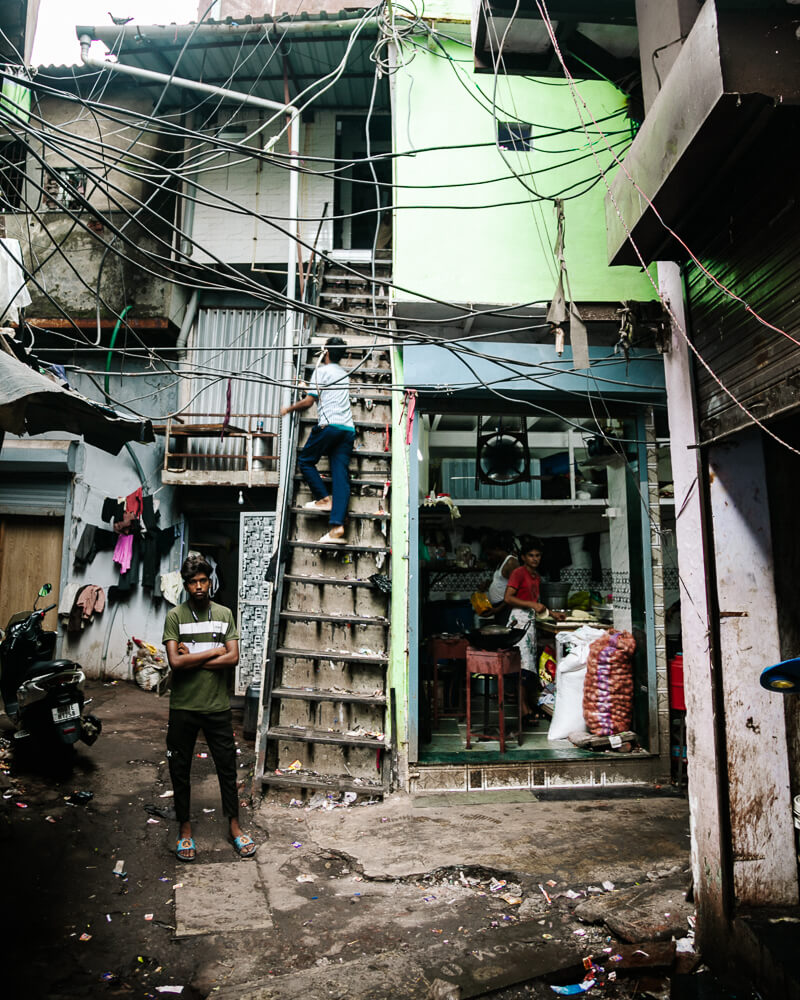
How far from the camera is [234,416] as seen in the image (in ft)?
36.0

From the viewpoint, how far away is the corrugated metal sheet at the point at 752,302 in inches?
124

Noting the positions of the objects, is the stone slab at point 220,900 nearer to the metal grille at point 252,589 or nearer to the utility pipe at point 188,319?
the metal grille at point 252,589

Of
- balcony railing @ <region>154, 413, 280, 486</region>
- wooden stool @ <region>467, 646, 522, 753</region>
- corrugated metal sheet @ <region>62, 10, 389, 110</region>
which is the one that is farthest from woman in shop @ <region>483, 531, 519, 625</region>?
corrugated metal sheet @ <region>62, 10, 389, 110</region>

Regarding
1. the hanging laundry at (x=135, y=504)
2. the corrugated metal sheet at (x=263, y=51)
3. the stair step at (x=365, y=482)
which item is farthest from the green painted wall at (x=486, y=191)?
the hanging laundry at (x=135, y=504)

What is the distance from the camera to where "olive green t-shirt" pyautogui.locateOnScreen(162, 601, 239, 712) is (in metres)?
4.90

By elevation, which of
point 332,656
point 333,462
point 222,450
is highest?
point 222,450

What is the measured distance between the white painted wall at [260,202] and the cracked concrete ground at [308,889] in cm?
925

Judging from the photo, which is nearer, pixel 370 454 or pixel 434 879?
pixel 434 879

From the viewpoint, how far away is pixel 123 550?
10.9 meters

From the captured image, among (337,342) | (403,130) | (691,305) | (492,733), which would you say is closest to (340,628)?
(492,733)

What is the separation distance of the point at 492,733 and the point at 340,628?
2274 mm

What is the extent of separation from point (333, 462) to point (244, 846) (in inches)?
151

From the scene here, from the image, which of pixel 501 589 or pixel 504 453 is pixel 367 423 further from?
pixel 504 453

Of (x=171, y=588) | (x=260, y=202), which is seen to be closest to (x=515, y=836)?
(x=171, y=588)
